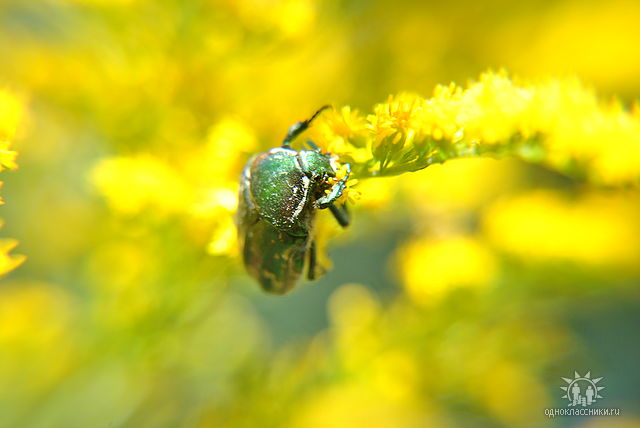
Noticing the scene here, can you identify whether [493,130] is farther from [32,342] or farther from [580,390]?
[32,342]

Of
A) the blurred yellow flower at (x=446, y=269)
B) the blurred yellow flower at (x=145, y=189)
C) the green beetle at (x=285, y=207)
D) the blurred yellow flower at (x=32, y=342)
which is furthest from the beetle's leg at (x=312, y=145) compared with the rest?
the blurred yellow flower at (x=32, y=342)

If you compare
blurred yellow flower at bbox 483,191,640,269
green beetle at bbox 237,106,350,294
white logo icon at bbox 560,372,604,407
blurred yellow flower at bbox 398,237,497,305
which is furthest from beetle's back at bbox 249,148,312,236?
white logo icon at bbox 560,372,604,407

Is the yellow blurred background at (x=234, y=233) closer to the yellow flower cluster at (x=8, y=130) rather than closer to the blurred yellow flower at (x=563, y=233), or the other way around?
the blurred yellow flower at (x=563, y=233)

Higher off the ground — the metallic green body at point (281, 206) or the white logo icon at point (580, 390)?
the white logo icon at point (580, 390)

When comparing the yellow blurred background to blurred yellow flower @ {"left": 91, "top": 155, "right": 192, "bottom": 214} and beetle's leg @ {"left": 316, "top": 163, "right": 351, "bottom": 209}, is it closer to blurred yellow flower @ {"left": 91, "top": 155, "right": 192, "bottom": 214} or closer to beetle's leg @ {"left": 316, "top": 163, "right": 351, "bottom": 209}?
blurred yellow flower @ {"left": 91, "top": 155, "right": 192, "bottom": 214}

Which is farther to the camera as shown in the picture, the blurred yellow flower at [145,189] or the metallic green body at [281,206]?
the blurred yellow flower at [145,189]

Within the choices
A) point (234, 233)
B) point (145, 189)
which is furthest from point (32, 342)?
point (234, 233)

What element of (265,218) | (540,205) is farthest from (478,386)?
(265,218)
